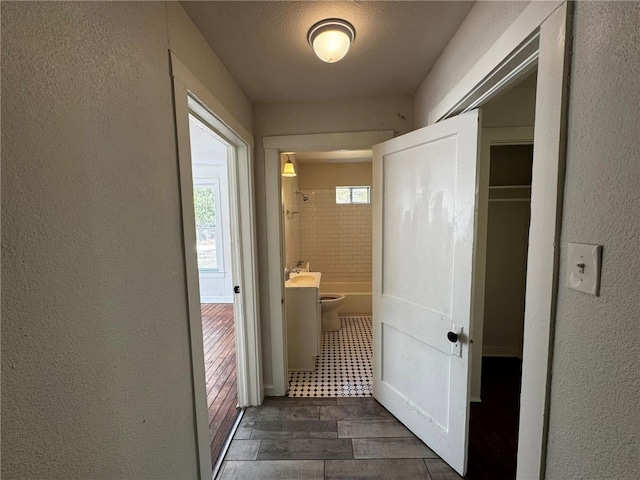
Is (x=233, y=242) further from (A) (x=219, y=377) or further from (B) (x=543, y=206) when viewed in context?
(B) (x=543, y=206)

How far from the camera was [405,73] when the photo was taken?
163 centimetres

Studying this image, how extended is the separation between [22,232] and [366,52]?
157 cm

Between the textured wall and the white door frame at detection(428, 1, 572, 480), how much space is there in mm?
25

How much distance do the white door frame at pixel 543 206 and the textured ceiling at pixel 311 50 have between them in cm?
45

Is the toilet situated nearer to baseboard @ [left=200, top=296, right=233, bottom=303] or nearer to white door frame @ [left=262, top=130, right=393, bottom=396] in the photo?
white door frame @ [left=262, top=130, right=393, bottom=396]

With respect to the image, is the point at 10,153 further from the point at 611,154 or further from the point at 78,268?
the point at 611,154

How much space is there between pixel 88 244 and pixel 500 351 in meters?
3.22

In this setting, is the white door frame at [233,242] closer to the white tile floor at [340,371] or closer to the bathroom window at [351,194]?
the white tile floor at [340,371]

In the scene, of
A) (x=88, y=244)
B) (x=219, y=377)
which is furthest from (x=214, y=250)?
(x=88, y=244)

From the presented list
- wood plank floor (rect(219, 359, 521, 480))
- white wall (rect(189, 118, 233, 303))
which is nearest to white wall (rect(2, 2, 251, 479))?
wood plank floor (rect(219, 359, 521, 480))

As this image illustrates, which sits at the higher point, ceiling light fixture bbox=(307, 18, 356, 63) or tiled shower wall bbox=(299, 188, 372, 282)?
ceiling light fixture bbox=(307, 18, 356, 63)

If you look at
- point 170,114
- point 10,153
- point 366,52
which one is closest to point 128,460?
point 10,153

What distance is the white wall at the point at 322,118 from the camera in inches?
76.4

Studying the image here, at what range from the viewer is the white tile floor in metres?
2.18
